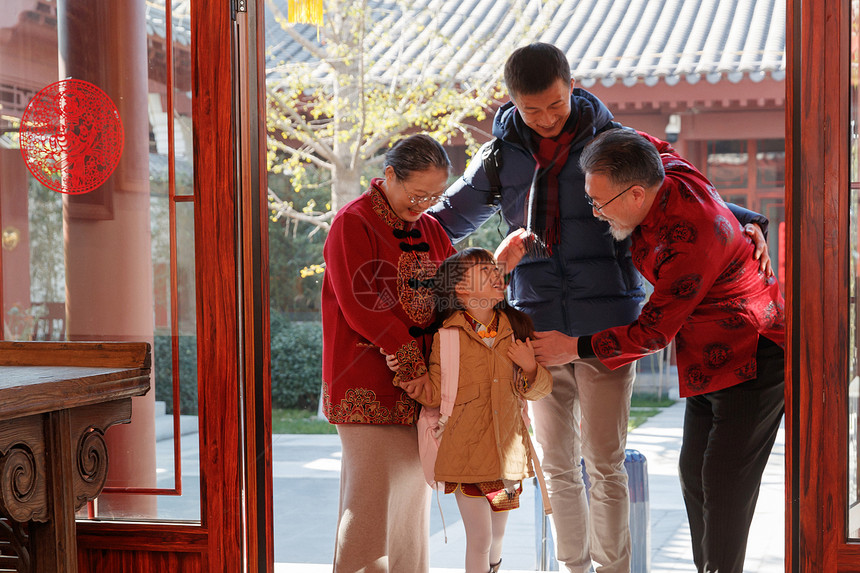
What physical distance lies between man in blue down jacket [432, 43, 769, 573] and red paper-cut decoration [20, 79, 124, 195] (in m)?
1.00

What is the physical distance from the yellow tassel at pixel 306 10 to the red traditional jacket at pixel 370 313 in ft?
2.41

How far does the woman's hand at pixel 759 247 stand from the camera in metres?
2.11

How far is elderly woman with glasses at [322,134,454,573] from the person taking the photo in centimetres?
204

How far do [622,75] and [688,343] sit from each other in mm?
1863

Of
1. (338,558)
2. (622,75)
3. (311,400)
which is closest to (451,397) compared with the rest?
(338,558)

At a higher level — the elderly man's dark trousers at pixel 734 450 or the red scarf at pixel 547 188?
the red scarf at pixel 547 188

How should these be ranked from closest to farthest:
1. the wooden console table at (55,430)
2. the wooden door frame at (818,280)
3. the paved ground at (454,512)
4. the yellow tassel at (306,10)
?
the wooden console table at (55,430)
the wooden door frame at (818,280)
the yellow tassel at (306,10)
the paved ground at (454,512)

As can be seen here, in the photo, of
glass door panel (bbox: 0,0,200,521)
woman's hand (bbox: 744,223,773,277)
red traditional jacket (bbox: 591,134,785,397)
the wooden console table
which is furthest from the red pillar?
woman's hand (bbox: 744,223,773,277)

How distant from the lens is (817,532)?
1956 mm

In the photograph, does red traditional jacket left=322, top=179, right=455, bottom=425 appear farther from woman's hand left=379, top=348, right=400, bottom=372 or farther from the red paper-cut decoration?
the red paper-cut decoration

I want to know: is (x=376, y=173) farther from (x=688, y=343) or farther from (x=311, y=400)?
(x=688, y=343)

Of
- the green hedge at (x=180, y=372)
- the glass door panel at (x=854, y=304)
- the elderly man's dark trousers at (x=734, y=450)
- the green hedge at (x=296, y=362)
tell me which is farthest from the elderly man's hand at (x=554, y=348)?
the green hedge at (x=296, y=362)

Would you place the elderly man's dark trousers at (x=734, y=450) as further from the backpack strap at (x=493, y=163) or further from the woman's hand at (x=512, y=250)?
the backpack strap at (x=493, y=163)

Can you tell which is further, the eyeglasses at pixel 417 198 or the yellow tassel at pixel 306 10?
the yellow tassel at pixel 306 10
